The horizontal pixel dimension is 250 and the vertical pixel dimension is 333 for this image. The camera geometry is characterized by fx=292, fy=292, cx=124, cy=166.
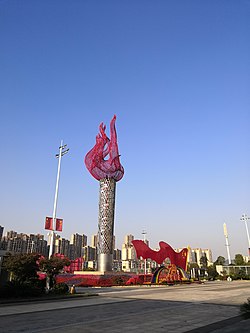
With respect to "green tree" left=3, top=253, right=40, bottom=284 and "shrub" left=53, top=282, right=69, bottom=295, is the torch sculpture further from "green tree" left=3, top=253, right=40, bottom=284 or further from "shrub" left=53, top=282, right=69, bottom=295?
"green tree" left=3, top=253, right=40, bottom=284

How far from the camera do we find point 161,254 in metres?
34.3

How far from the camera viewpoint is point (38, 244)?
243 feet

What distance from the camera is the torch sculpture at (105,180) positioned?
37.3m

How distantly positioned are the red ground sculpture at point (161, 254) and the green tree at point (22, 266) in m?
15.1

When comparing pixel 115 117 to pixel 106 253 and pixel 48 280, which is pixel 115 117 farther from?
pixel 48 280

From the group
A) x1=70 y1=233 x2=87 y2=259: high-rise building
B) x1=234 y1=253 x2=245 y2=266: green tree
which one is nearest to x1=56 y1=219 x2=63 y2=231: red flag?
x1=234 y1=253 x2=245 y2=266: green tree

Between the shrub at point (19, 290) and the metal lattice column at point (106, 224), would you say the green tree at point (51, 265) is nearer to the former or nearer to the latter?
the shrub at point (19, 290)

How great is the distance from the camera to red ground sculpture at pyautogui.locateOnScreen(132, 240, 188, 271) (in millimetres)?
32469

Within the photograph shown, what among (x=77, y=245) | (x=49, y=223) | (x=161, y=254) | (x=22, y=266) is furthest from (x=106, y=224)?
(x=77, y=245)

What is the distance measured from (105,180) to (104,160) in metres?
2.77

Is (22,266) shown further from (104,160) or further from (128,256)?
(128,256)

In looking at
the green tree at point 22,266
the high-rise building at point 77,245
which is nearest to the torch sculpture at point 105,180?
the green tree at point 22,266

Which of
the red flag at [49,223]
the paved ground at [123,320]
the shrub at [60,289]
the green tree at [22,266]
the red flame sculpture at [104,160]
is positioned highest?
the red flame sculpture at [104,160]

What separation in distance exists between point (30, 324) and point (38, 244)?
68558 millimetres
